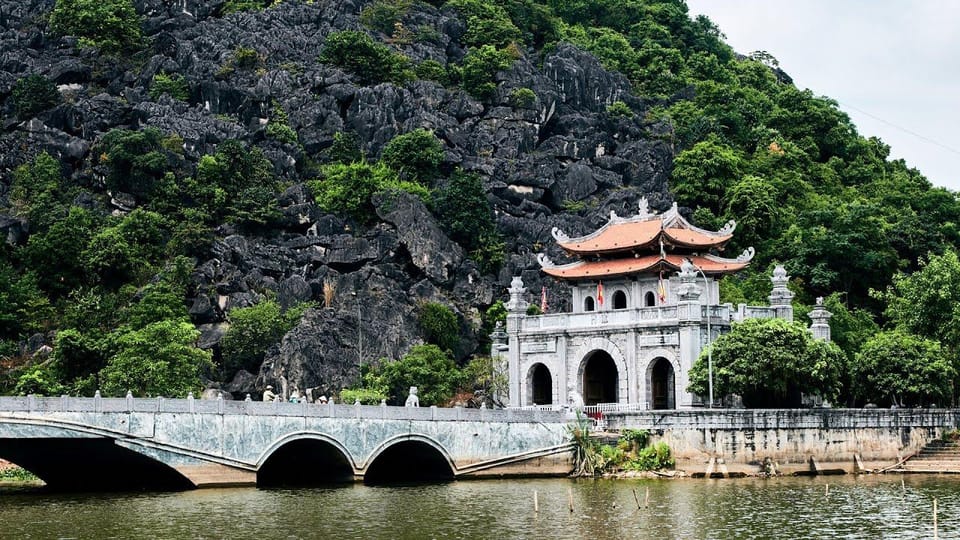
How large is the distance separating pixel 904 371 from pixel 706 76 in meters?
76.1

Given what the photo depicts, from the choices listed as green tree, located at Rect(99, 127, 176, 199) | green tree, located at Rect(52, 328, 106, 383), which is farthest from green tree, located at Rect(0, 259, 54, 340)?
green tree, located at Rect(99, 127, 176, 199)

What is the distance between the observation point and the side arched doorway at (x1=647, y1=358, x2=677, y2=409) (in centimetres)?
6950

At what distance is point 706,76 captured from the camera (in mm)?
138750

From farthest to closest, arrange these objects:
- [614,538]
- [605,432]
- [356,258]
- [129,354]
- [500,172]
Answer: [500,172] → [356,258] → [129,354] → [605,432] → [614,538]

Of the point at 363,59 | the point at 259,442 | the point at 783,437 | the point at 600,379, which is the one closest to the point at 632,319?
the point at 600,379

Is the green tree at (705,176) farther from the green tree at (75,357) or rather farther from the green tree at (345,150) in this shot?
the green tree at (75,357)

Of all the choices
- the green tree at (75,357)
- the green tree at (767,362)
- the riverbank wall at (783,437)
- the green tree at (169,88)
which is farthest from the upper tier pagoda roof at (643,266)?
the green tree at (169,88)

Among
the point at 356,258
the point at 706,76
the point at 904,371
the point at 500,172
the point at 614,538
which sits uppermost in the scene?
the point at 706,76

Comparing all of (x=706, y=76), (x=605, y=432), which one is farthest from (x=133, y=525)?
(x=706, y=76)

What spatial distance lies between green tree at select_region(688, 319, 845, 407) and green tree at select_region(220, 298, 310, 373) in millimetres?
34012

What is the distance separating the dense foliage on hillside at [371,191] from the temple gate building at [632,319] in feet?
26.7

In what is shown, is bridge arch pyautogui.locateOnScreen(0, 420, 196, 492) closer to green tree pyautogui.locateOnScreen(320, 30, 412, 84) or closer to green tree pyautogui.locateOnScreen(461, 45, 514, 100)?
green tree pyautogui.locateOnScreen(320, 30, 412, 84)

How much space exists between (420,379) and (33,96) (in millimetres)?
50297

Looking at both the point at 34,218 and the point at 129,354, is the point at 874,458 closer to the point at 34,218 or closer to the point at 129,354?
the point at 129,354
